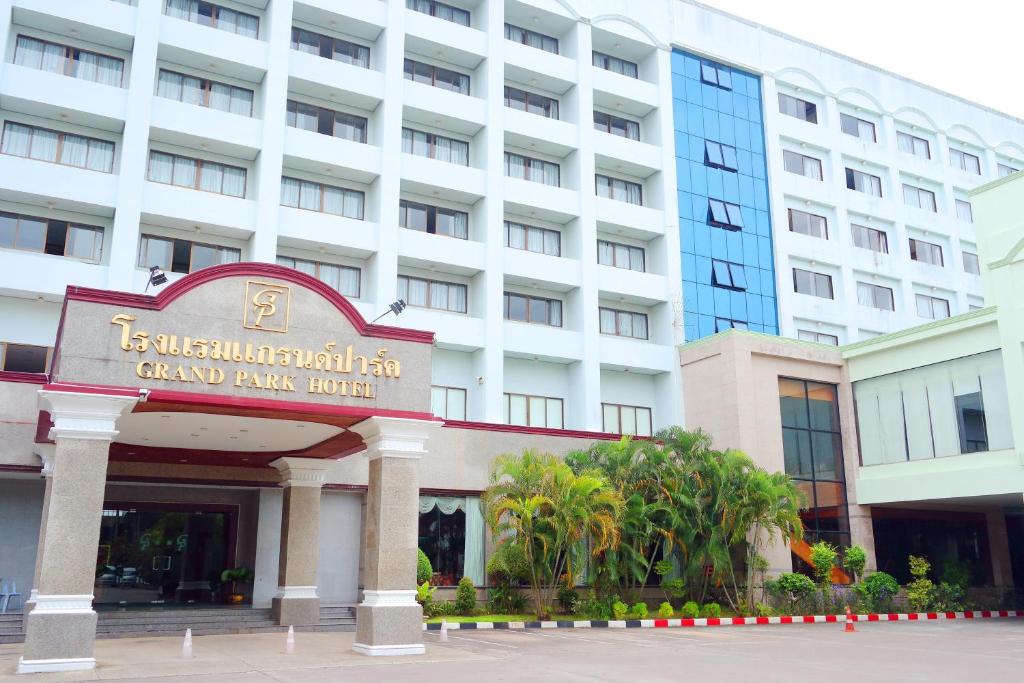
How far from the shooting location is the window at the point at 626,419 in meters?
34.8

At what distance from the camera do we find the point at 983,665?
52.4ft

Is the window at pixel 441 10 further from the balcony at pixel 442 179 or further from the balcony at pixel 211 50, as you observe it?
the balcony at pixel 211 50

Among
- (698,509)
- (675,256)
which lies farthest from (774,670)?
(675,256)

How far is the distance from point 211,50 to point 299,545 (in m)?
17.2

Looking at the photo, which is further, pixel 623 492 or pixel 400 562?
pixel 623 492

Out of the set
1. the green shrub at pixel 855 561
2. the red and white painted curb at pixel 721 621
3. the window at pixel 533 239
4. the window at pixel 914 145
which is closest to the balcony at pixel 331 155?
the window at pixel 533 239

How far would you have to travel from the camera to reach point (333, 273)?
31.3m

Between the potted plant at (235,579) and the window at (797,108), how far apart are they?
3146cm

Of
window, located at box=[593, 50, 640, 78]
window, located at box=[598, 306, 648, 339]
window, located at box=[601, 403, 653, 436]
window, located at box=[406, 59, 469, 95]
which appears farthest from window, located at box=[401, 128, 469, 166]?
window, located at box=[601, 403, 653, 436]

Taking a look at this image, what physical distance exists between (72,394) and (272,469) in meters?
10.6

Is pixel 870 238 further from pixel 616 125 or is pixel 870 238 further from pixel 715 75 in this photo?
pixel 616 125

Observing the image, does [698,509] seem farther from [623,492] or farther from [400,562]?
[400,562]

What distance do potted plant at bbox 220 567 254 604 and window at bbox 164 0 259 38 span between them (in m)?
18.4

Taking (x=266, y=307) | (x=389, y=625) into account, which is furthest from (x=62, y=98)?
(x=389, y=625)
